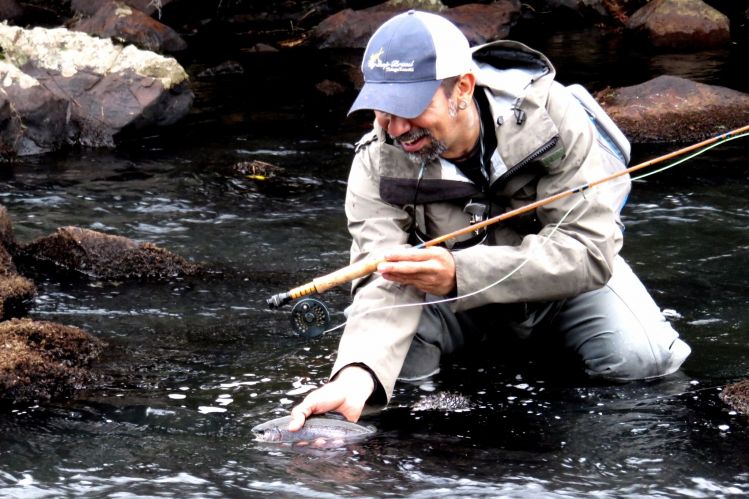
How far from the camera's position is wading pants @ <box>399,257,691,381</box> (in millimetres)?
4383

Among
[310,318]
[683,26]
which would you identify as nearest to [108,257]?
[310,318]

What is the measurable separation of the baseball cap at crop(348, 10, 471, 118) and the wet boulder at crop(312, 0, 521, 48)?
11.8m

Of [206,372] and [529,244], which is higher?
[529,244]

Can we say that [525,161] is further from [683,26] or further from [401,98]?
[683,26]

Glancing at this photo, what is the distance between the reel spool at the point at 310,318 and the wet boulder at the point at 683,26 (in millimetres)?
11935

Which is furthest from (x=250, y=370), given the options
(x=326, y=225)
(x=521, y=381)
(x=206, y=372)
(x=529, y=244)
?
(x=326, y=225)

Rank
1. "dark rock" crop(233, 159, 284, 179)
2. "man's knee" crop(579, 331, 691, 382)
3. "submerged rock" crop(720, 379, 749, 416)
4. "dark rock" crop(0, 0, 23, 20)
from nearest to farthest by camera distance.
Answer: "submerged rock" crop(720, 379, 749, 416) → "man's knee" crop(579, 331, 691, 382) → "dark rock" crop(233, 159, 284, 179) → "dark rock" crop(0, 0, 23, 20)

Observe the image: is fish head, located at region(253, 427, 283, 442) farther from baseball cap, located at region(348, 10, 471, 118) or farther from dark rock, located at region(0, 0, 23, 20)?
dark rock, located at region(0, 0, 23, 20)

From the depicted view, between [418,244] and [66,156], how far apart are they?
606cm

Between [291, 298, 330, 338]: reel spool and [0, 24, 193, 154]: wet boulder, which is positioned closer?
[291, 298, 330, 338]: reel spool

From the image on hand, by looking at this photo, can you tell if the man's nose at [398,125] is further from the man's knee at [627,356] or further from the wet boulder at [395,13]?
the wet boulder at [395,13]

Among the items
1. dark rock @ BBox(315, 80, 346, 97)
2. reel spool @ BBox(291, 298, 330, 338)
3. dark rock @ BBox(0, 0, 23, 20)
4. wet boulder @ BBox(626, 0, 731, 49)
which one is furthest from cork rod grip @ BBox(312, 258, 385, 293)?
dark rock @ BBox(0, 0, 23, 20)

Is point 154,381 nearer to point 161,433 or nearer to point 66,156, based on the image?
point 161,433

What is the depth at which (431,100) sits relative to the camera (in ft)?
12.2
